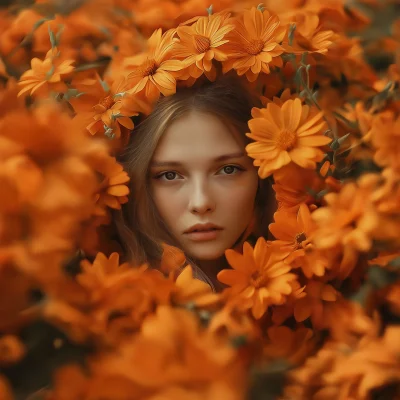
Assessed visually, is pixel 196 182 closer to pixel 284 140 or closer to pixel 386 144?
pixel 284 140

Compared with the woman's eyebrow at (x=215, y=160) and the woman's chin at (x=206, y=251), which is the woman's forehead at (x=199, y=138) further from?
the woman's chin at (x=206, y=251)

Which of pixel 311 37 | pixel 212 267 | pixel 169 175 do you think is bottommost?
pixel 212 267

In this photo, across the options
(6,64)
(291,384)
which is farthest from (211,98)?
(291,384)

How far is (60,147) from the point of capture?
1.60 feet

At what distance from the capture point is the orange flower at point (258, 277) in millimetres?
741

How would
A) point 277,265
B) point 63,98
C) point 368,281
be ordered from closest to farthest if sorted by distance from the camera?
point 368,281, point 277,265, point 63,98

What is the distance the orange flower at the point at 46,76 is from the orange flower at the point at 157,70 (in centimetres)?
9

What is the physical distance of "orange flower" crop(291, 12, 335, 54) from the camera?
0.87m

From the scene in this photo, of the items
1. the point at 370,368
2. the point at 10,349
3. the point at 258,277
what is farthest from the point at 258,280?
the point at 10,349

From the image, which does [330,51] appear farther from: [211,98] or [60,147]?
[60,147]

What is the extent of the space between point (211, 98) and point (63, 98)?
0.61 feet

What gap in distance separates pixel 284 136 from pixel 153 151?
0.16m

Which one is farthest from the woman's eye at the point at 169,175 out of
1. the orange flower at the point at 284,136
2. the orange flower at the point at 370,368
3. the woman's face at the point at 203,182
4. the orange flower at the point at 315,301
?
the orange flower at the point at 370,368

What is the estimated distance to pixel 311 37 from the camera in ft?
2.92
